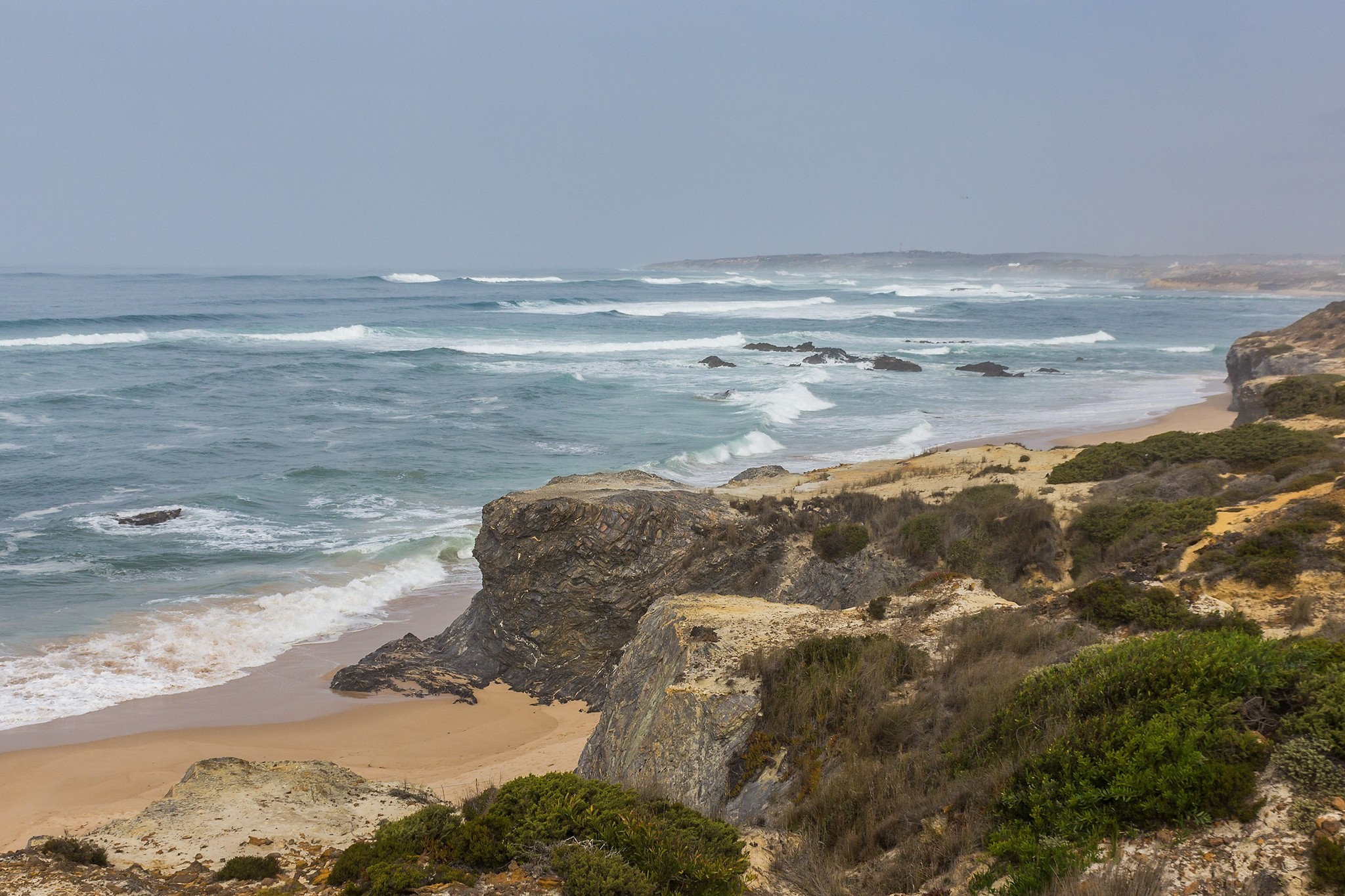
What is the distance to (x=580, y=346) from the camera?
184ft

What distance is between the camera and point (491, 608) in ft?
42.8

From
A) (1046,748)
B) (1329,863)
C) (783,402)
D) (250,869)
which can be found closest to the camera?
(1329,863)

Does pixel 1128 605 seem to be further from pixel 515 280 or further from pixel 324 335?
pixel 515 280

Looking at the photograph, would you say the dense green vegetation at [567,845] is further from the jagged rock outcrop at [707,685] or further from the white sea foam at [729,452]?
the white sea foam at [729,452]

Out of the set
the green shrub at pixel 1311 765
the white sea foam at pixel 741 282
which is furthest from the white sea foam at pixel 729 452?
the white sea foam at pixel 741 282

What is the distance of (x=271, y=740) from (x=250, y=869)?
711cm

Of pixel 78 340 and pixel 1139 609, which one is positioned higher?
pixel 78 340

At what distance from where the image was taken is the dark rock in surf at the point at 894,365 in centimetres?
4578

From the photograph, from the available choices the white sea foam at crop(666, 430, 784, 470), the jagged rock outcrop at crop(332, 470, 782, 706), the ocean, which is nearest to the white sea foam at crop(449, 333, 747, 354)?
the ocean

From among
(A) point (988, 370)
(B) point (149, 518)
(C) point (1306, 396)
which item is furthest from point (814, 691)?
(A) point (988, 370)

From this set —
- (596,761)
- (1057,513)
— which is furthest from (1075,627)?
(1057,513)

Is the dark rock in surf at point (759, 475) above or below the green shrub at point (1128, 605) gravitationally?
below

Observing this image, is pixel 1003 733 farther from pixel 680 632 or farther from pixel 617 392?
pixel 617 392

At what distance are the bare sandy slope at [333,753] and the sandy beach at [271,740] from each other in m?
0.02
